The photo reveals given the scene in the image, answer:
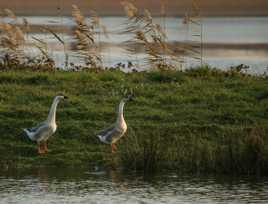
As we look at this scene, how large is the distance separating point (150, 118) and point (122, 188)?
3403 mm

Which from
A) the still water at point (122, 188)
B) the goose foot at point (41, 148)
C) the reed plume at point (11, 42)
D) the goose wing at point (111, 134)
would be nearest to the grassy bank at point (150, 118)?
the goose foot at point (41, 148)

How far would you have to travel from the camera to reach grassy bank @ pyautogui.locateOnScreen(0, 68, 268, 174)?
1276 centimetres

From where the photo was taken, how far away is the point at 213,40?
34000 millimetres

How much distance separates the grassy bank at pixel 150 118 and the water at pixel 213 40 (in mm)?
4067

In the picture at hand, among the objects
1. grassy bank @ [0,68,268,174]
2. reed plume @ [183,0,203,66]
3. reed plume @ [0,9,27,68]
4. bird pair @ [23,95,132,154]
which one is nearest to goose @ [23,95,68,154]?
bird pair @ [23,95,132,154]

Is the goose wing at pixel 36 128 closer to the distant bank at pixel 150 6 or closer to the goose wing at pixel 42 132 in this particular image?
the goose wing at pixel 42 132

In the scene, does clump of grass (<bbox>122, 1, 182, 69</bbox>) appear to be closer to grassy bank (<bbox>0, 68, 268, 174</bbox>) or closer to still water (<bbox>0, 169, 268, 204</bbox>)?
grassy bank (<bbox>0, 68, 268, 174</bbox>)

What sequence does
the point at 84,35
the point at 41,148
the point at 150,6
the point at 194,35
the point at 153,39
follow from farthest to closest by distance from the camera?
the point at 150,6 → the point at 194,35 → the point at 84,35 → the point at 153,39 → the point at 41,148

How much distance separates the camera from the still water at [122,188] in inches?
450

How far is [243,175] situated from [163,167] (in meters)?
1.05

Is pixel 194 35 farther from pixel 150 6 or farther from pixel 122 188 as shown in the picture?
pixel 150 6

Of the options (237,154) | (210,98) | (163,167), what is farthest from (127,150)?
(210,98)

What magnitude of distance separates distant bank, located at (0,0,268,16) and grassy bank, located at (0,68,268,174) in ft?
87.7

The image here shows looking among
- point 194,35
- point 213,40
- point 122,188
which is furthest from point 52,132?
point 213,40
